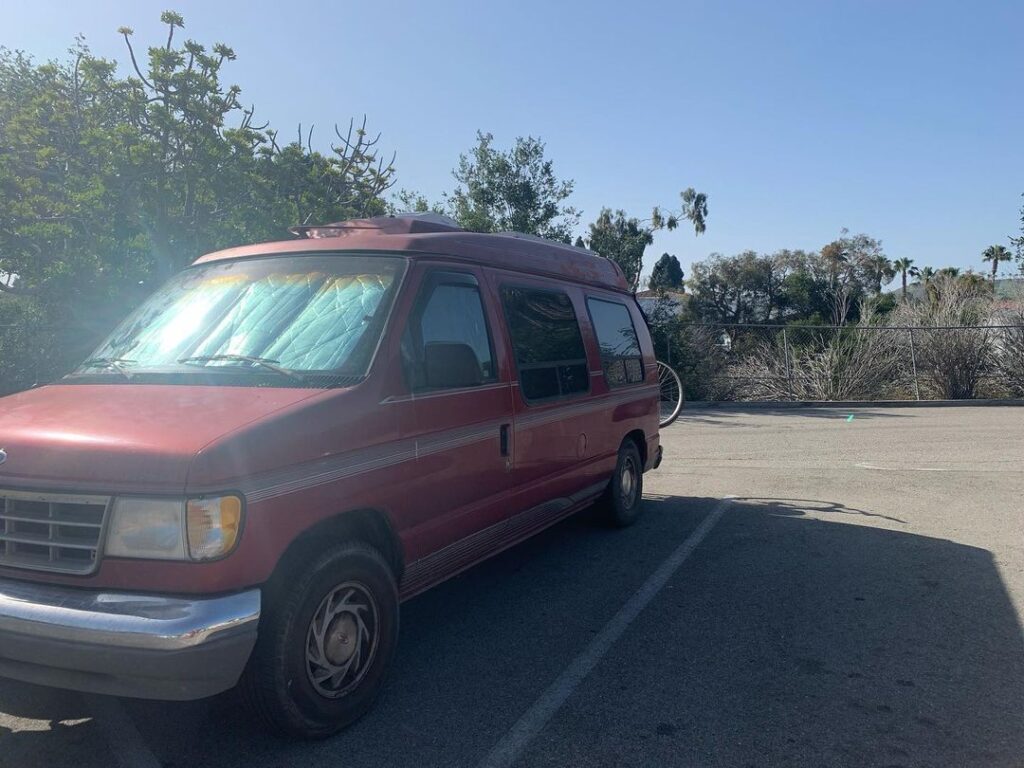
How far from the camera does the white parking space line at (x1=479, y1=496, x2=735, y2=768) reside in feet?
10.9

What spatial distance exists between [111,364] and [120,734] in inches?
71.3

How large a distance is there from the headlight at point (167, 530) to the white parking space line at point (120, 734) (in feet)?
3.16

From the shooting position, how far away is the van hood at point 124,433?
9.41 feet

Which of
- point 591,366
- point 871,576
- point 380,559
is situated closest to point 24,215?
point 591,366

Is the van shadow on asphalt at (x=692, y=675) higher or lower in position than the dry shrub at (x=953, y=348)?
lower

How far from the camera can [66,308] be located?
1209cm

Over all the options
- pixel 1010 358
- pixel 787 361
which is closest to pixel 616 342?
pixel 787 361

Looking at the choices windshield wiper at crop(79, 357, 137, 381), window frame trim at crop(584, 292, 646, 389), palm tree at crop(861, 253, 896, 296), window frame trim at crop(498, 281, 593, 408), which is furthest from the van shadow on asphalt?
palm tree at crop(861, 253, 896, 296)

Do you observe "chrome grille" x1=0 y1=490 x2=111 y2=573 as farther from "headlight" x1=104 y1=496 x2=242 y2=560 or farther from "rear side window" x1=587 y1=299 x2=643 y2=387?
"rear side window" x1=587 y1=299 x2=643 y2=387

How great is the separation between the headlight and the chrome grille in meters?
0.08

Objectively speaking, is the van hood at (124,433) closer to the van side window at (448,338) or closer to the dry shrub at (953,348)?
the van side window at (448,338)

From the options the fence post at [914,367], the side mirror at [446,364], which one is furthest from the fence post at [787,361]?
the side mirror at [446,364]

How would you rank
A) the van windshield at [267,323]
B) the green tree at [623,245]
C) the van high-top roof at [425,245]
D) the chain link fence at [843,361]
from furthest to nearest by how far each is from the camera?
1. the green tree at [623,245]
2. the chain link fence at [843,361]
3. the van high-top roof at [425,245]
4. the van windshield at [267,323]

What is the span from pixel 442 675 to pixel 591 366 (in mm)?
2874
